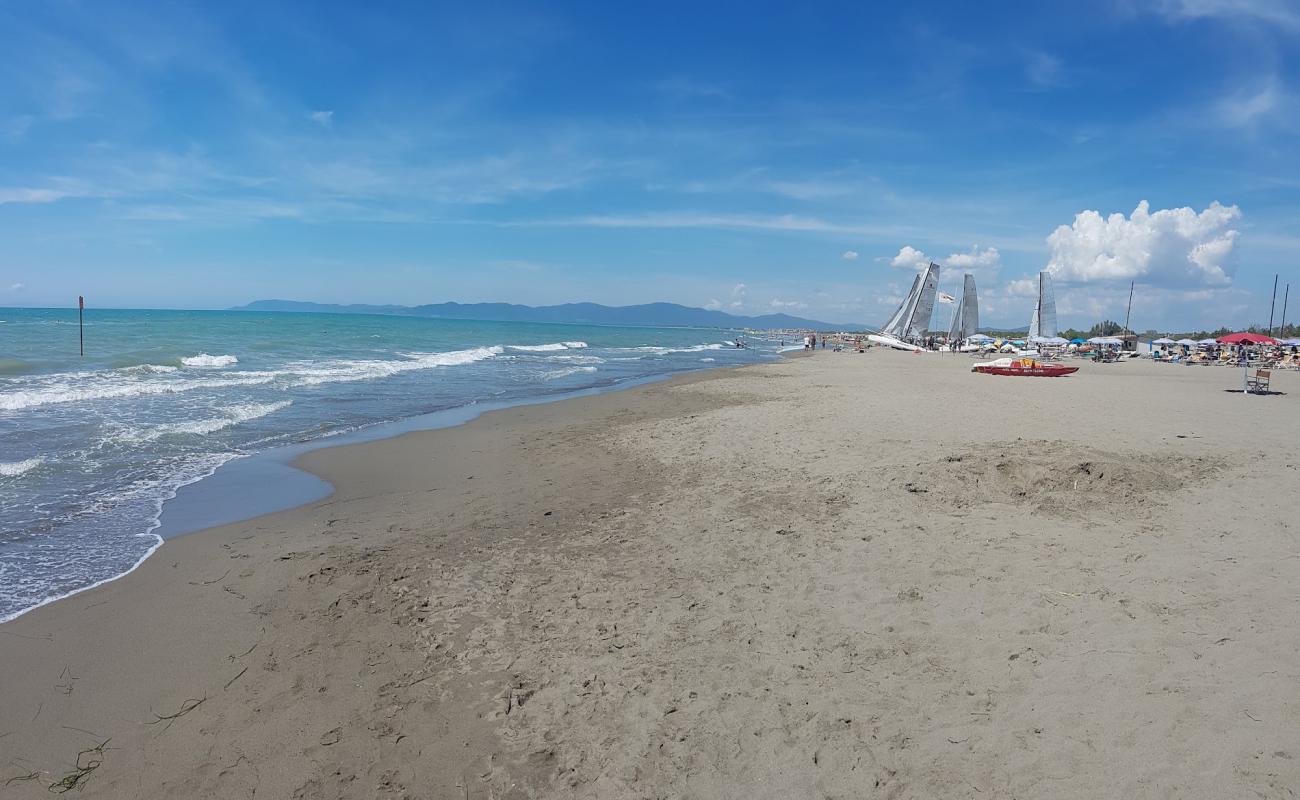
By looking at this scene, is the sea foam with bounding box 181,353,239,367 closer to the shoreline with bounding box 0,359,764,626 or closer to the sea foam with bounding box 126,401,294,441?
the sea foam with bounding box 126,401,294,441

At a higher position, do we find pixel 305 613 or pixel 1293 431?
pixel 1293 431

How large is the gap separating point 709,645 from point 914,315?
6065cm

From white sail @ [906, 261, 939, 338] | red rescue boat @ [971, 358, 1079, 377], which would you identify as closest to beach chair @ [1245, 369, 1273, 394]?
red rescue boat @ [971, 358, 1079, 377]

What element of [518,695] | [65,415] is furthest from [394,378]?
[518,695]

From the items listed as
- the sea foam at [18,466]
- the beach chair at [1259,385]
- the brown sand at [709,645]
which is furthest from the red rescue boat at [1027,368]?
the sea foam at [18,466]

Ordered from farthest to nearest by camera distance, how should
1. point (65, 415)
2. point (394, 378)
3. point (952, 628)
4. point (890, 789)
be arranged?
point (394, 378) → point (65, 415) → point (952, 628) → point (890, 789)

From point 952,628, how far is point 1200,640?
159 centimetres

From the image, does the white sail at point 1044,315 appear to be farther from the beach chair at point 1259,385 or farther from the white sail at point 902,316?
the beach chair at point 1259,385

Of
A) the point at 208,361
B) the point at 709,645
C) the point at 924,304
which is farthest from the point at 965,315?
the point at 709,645

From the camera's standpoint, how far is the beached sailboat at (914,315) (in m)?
57.4

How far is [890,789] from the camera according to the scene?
334 cm

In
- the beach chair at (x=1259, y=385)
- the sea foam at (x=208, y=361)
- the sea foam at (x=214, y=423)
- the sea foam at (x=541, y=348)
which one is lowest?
the sea foam at (x=214, y=423)

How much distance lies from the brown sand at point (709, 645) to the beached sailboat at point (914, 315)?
2030 inches

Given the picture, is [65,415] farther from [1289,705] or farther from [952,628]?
[1289,705]
